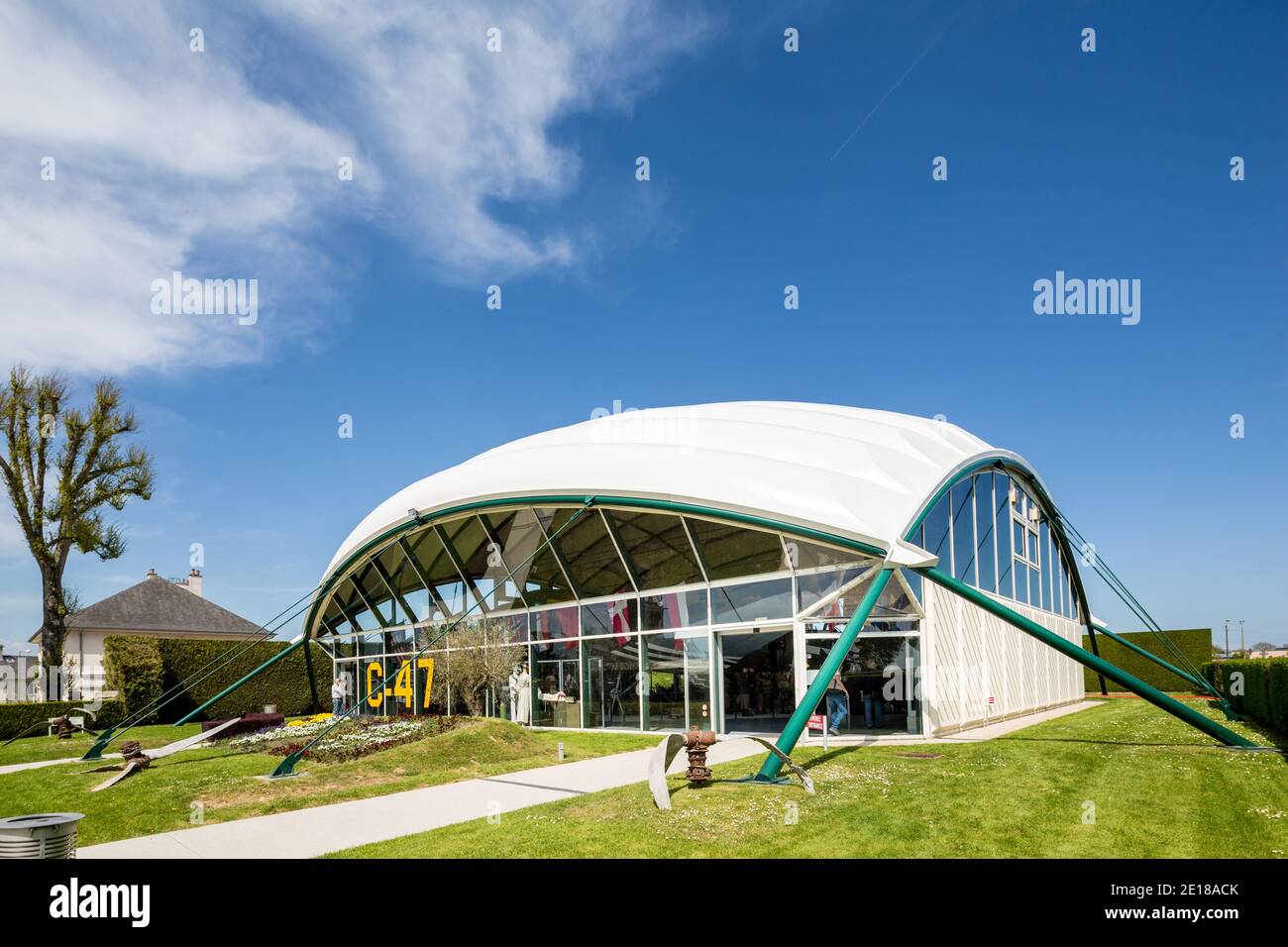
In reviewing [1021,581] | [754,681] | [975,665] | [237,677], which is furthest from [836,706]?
[237,677]

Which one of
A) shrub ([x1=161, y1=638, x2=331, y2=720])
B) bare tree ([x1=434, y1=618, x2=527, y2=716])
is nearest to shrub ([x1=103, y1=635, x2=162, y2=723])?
shrub ([x1=161, y1=638, x2=331, y2=720])

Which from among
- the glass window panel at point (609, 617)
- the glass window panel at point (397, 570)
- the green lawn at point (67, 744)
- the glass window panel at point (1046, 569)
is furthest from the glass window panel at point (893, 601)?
the green lawn at point (67, 744)

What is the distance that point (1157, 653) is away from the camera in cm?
3650

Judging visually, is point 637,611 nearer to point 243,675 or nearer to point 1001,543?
point 1001,543

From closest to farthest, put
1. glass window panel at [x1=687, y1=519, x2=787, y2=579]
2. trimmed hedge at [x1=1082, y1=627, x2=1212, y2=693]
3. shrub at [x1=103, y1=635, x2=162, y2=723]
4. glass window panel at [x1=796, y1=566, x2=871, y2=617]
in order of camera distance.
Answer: glass window panel at [x1=796, y1=566, x2=871, y2=617] → glass window panel at [x1=687, y1=519, x2=787, y2=579] → shrub at [x1=103, y1=635, x2=162, y2=723] → trimmed hedge at [x1=1082, y1=627, x2=1212, y2=693]

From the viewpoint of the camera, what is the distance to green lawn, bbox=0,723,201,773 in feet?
66.4

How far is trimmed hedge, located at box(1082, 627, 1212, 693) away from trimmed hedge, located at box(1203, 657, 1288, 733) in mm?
11404

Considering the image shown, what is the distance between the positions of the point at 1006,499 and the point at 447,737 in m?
15.0

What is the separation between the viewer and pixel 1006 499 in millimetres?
22547

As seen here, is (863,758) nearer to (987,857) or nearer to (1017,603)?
(987,857)

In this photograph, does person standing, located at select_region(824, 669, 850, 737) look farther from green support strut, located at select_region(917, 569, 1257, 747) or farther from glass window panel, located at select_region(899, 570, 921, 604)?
green support strut, located at select_region(917, 569, 1257, 747)

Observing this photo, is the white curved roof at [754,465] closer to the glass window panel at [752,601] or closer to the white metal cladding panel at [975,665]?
the glass window panel at [752,601]

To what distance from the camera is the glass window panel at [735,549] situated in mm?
16344

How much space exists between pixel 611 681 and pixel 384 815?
9.36 meters
